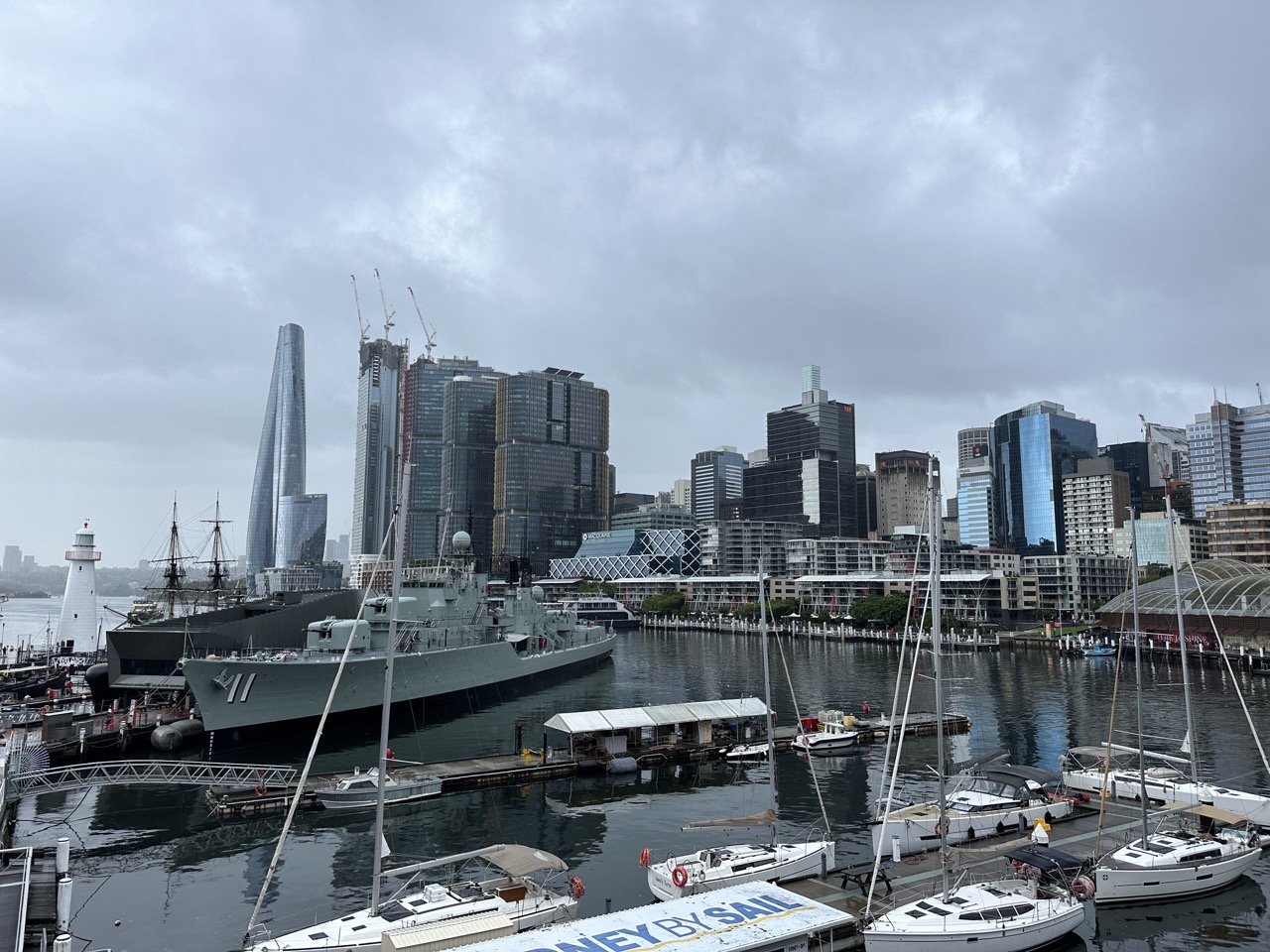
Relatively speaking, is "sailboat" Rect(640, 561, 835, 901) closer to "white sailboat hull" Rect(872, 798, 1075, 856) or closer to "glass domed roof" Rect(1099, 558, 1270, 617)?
"white sailboat hull" Rect(872, 798, 1075, 856)

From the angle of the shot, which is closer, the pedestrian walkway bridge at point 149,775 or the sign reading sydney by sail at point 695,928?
the sign reading sydney by sail at point 695,928

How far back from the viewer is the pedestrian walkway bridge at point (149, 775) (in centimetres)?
4059

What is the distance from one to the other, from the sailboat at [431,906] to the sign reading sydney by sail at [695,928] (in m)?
3.26

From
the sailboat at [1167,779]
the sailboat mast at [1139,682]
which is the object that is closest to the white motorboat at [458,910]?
the sailboat mast at [1139,682]

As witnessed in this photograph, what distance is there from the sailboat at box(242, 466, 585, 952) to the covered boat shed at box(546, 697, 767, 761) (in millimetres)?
21065

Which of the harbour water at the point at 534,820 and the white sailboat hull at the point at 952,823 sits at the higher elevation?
the white sailboat hull at the point at 952,823

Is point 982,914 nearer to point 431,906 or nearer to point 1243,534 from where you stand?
point 431,906

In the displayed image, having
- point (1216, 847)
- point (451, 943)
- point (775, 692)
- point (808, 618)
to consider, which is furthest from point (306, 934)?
point (808, 618)

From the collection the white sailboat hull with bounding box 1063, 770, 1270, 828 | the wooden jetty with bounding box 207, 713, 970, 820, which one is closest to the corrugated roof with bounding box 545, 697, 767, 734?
the wooden jetty with bounding box 207, 713, 970, 820

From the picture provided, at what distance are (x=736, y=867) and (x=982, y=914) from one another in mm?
7811

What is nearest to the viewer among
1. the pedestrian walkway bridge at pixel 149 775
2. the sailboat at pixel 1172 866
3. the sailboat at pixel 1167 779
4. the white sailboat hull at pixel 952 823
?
the sailboat at pixel 1172 866

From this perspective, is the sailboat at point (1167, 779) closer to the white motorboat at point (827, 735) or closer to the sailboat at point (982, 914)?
the sailboat at point (982, 914)

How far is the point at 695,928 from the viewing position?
19578 millimetres

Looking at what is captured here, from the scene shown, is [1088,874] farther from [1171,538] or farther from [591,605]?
[591,605]
